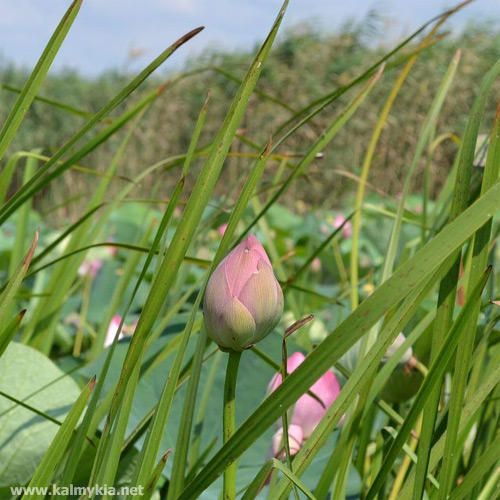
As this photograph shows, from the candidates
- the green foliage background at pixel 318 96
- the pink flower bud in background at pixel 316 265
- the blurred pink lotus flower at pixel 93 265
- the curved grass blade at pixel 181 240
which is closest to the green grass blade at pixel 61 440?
the curved grass blade at pixel 181 240

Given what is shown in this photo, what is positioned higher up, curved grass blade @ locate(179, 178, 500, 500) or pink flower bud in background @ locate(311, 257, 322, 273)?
curved grass blade @ locate(179, 178, 500, 500)

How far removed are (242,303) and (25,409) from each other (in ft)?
0.91

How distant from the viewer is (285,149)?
563 cm

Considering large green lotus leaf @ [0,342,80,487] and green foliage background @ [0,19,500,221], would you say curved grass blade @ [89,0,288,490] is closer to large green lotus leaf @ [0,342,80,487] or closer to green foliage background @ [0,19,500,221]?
large green lotus leaf @ [0,342,80,487]

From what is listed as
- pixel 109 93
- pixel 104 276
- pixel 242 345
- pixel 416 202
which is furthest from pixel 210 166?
pixel 109 93

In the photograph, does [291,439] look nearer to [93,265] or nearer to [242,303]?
[242,303]

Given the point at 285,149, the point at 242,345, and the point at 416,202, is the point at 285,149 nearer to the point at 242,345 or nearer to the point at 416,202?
the point at 416,202

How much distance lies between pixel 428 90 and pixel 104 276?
4.31m

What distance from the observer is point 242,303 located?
0.28 meters

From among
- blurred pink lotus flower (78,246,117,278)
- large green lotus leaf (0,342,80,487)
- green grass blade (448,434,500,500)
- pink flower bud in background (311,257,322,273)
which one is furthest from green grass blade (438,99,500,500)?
pink flower bud in background (311,257,322,273)

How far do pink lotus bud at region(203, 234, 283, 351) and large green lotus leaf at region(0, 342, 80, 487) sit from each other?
23 centimetres

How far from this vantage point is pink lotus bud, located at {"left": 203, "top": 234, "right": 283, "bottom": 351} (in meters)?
0.28

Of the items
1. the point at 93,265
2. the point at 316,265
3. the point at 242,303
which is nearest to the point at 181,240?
the point at 242,303

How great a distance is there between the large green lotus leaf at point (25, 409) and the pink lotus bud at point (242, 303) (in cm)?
23
